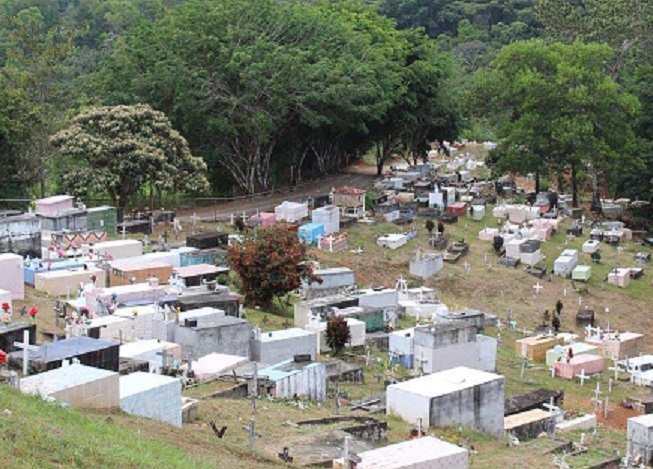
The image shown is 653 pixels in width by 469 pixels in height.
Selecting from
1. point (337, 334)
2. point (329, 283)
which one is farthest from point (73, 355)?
point (329, 283)

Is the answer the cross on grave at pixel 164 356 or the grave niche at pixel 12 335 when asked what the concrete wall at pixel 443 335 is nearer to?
the cross on grave at pixel 164 356

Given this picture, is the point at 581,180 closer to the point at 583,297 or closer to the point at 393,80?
the point at 393,80

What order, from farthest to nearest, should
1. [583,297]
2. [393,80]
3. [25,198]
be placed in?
[393,80], [25,198], [583,297]

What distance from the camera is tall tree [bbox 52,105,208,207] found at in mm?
44250

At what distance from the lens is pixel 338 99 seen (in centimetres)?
5159

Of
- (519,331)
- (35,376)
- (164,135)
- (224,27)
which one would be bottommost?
(519,331)

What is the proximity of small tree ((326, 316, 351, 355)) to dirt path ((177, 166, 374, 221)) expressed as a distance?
16.3 meters

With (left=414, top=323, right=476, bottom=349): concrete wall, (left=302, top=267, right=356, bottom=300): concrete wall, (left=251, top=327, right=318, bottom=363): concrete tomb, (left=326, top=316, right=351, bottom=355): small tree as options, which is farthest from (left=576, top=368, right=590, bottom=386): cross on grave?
(left=251, top=327, right=318, bottom=363): concrete tomb

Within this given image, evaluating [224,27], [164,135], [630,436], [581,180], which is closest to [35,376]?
[630,436]

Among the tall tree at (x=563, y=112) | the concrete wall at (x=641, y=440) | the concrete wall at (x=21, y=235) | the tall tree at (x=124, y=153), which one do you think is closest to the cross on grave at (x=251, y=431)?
the concrete wall at (x=641, y=440)

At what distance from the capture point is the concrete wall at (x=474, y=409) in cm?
2608

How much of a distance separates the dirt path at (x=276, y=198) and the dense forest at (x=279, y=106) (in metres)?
0.91

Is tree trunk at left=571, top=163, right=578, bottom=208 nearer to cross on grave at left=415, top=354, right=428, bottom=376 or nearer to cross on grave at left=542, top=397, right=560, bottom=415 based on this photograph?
cross on grave at left=415, top=354, right=428, bottom=376

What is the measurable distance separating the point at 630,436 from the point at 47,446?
15.2m
